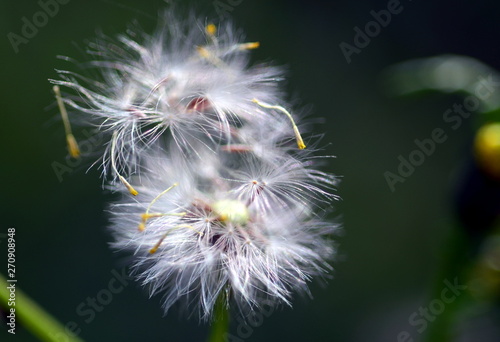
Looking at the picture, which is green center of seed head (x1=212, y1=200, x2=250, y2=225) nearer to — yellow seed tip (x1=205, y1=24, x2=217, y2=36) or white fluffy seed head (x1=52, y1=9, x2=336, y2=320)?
white fluffy seed head (x1=52, y1=9, x2=336, y2=320)

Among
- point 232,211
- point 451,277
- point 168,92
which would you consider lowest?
point 451,277

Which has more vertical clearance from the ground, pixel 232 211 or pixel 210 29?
pixel 210 29

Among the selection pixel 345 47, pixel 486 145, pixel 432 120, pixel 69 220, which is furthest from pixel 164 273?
pixel 432 120

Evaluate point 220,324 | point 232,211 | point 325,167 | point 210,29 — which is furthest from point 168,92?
point 325,167

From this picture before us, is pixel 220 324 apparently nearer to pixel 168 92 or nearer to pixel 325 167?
pixel 168 92

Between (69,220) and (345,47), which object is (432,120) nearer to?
(345,47)

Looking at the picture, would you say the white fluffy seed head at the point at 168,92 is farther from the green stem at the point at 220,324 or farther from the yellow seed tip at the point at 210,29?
the green stem at the point at 220,324

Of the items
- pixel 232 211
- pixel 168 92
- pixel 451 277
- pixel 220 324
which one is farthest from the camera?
pixel 451 277
